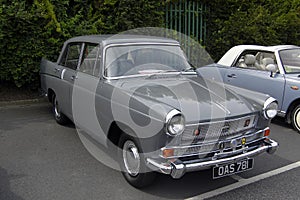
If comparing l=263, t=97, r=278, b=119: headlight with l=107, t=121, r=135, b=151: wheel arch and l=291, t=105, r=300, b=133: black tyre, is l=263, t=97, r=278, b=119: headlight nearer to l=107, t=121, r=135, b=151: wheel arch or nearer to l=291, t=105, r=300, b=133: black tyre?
l=107, t=121, r=135, b=151: wheel arch

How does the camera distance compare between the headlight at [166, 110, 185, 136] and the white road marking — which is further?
the white road marking

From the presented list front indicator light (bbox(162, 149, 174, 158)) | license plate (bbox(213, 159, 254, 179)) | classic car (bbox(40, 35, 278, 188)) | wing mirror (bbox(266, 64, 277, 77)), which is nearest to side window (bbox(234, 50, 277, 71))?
wing mirror (bbox(266, 64, 277, 77))

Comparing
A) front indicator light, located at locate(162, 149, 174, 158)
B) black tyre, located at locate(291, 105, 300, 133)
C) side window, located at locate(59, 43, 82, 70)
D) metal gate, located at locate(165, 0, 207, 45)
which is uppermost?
metal gate, located at locate(165, 0, 207, 45)

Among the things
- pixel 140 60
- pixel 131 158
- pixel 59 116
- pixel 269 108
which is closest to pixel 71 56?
pixel 59 116

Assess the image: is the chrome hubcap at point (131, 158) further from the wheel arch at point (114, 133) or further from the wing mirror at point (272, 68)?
the wing mirror at point (272, 68)

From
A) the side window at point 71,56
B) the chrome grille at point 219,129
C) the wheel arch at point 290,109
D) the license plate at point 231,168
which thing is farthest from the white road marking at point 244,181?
the side window at point 71,56

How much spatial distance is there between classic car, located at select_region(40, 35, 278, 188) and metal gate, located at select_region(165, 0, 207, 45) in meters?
4.82

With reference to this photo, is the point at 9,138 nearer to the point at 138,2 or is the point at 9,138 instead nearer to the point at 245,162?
the point at 245,162

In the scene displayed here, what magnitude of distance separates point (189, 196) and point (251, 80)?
3.44 meters

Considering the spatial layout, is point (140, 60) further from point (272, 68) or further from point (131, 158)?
point (272, 68)

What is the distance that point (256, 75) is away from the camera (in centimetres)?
604

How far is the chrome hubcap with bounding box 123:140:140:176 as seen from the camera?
3391 mm

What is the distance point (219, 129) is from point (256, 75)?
318 cm

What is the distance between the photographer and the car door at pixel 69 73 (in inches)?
192
